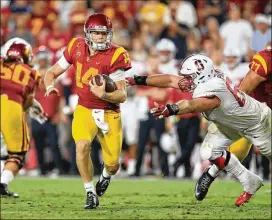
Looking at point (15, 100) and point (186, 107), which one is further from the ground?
point (186, 107)

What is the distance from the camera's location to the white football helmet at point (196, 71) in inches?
347

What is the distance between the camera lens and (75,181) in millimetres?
13320

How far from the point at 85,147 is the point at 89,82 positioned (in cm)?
61

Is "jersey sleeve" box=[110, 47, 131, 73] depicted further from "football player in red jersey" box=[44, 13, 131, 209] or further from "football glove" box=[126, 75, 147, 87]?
"football glove" box=[126, 75, 147, 87]

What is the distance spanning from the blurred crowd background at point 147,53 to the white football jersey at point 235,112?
3388mm

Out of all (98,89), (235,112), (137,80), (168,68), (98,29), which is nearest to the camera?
(98,89)

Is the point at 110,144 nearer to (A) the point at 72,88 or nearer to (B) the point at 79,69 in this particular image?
(B) the point at 79,69

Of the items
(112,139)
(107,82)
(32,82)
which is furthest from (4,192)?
(107,82)

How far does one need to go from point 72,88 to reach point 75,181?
191cm

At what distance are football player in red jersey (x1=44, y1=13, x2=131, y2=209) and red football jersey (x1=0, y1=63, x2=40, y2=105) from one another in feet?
4.20

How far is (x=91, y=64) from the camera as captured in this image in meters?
9.16

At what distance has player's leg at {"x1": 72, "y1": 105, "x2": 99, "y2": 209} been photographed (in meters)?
8.86

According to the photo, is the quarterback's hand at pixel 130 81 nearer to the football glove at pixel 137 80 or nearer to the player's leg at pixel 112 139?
the football glove at pixel 137 80

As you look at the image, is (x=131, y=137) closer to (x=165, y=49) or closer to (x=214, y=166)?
(x=165, y=49)
